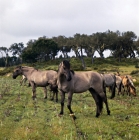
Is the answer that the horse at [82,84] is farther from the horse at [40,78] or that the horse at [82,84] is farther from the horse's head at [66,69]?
the horse at [40,78]

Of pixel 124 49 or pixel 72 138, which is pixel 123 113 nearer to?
pixel 72 138

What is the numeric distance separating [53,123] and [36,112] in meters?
2.82

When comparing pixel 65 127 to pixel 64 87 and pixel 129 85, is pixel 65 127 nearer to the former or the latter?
pixel 64 87

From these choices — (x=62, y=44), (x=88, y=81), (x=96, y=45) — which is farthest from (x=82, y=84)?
(x=62, y=44)

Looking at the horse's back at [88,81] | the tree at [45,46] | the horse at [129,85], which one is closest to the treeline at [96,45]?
the tree at [45,46]

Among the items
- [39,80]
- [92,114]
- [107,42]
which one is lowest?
[92,114]

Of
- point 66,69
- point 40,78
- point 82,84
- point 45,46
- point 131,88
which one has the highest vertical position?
point 45,46

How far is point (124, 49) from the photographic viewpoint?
88.9m

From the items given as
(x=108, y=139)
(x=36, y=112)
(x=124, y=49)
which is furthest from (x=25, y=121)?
(x=124, y=49)

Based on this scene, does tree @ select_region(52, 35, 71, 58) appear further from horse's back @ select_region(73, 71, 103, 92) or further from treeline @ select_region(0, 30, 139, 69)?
horse's back @ select_region(73, 71, 103, 92)

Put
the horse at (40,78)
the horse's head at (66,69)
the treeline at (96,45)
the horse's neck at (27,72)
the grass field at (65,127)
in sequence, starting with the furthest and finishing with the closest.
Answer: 1. the treeline at (96,45)
2. the horse's neck at (27,72)
3. the horse at (40,78)
4. the horse's head at (66,69)
5. the grass field at (65,127)

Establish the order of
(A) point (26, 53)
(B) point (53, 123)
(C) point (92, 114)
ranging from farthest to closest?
(A) point (26, 53)
(C) point (92, 114)
(B) point (53, 123)

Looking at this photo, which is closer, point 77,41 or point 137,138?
point 137,138

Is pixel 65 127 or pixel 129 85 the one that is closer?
pixel 65 127
